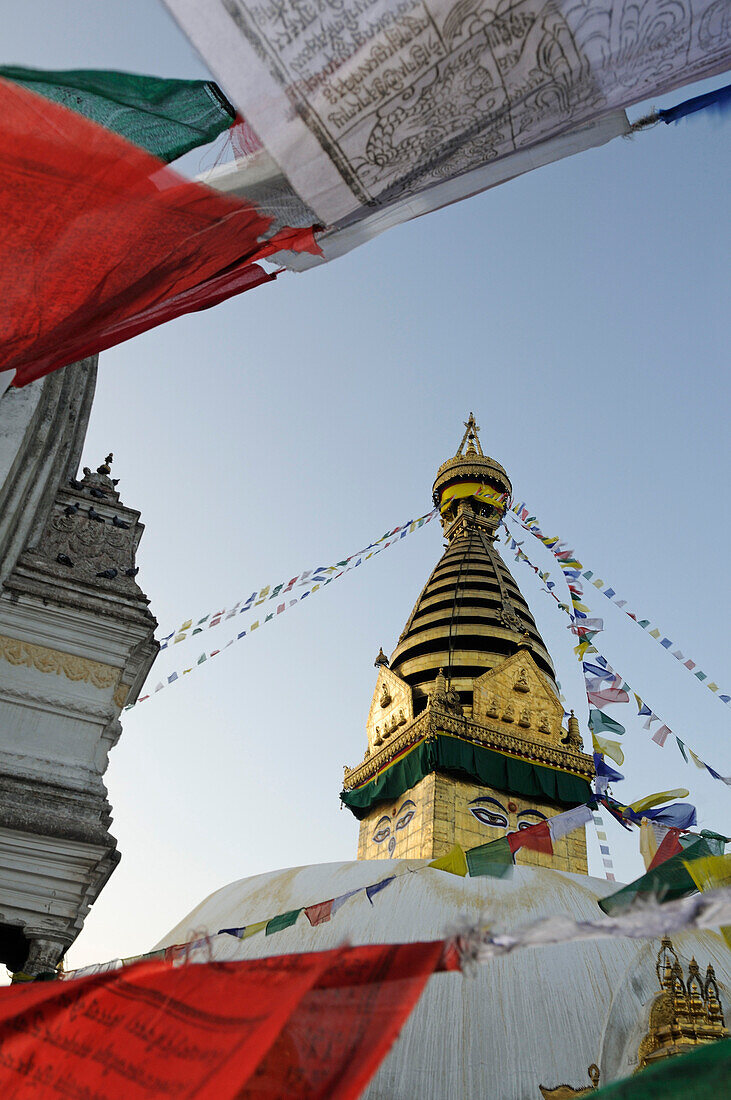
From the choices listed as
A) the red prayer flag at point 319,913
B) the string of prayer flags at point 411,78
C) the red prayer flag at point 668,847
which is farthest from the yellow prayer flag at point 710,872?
the string of prayer flags at point 411,78

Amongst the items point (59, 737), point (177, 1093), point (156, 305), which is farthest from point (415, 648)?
point (177, 1093)

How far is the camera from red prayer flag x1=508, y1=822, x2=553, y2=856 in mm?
7320

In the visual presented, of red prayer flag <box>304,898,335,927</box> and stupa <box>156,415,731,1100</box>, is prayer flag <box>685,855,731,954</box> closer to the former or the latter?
stupa <box>156,415,731,1100</box>

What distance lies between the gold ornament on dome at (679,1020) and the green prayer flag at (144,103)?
26.6ft

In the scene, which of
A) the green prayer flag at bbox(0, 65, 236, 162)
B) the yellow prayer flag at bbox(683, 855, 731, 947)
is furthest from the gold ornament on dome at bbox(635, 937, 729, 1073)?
the green prayer flag at bbox(0, 65, 236, 162)

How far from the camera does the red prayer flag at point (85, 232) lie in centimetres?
269

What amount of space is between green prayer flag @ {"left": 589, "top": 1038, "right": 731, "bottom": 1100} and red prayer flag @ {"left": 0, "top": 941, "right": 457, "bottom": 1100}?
392 millimetres

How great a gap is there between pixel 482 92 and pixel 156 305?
139 cm

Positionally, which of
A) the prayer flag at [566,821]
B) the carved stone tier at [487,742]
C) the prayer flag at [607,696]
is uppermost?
the carved stone tier at [487,742]

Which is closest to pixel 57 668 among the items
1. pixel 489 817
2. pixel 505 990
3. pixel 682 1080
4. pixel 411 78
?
pixel 411 78

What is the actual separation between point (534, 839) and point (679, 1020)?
92.8 inches

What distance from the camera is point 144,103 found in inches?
120

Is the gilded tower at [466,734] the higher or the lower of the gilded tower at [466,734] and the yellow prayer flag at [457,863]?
the higher

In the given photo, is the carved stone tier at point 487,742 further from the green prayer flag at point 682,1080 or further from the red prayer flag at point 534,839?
the green prayer flag at point 682,1080
